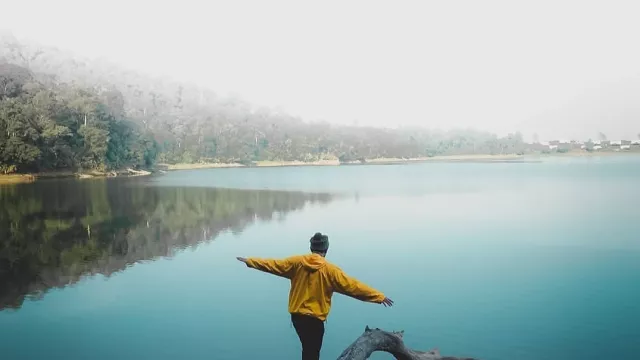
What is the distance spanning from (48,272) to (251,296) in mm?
5533

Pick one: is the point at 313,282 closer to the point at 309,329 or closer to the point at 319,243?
the point at 319,243

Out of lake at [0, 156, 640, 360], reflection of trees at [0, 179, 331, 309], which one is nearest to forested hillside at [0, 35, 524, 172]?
reflection of trees at [0, 179, 331, 309]

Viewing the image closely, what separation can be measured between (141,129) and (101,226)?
72.1m

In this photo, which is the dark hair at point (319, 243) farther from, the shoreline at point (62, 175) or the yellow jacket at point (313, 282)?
the shoreline at point (62, 175)

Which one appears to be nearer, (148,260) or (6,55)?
(148,260)

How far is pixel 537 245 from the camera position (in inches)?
754

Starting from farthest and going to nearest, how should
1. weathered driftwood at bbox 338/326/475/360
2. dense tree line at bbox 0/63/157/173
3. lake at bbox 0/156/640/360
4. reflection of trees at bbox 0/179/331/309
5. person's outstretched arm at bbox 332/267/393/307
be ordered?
dense tree line at bbox 0/63/157/173, reflection of trees at bbox 0/179/331/309, lake at bbox 0/156/640/360, weathered driftwood at bbox 338/326/475/360, person's outstretched arm at bbox 332/267/393/307

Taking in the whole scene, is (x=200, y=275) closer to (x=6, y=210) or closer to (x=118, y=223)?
(x=118, y=223)

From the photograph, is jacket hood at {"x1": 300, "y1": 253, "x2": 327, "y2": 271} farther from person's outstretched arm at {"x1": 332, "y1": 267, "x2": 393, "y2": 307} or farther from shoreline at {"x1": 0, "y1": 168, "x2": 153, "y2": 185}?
shoreline at {"x1": 0, "y1": 168, "x2": 153, "y2": 185}

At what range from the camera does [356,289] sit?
454cm

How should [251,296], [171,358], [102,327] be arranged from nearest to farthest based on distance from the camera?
[171,358]
[102,327]
[251,296]

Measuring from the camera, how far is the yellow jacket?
179 inches

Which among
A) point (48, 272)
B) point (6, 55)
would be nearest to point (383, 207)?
point (48, 272)

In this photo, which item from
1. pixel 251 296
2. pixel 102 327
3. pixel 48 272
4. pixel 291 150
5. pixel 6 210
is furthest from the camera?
pixel 291 150
